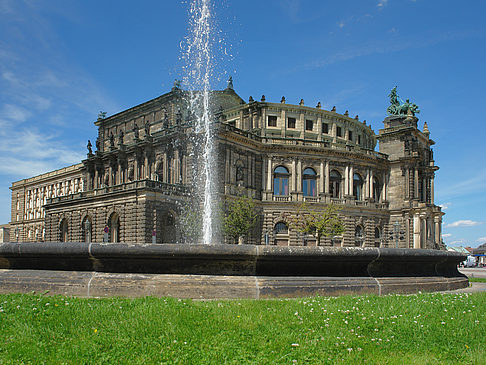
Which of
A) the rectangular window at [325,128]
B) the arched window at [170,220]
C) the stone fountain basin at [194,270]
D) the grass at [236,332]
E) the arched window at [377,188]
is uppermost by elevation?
the rectangular window at [325,128]

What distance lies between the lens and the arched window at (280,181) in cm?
5084

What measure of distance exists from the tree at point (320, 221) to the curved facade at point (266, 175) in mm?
1025

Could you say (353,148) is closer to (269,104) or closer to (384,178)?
(384,178)

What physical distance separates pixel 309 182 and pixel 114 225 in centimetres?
2265

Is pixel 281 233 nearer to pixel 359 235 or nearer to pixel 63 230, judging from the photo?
pixel 359 235

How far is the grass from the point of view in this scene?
486cm

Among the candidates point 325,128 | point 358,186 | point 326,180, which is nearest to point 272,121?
point 325,128

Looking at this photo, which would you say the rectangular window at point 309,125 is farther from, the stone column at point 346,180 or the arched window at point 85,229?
the arched window at point 85,229

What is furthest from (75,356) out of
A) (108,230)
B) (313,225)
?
(313,225)

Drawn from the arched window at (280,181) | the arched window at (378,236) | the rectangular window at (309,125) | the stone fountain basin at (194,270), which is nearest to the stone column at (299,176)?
the arched window at (280,181)

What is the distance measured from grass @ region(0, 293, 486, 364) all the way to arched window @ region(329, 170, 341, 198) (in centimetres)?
4569

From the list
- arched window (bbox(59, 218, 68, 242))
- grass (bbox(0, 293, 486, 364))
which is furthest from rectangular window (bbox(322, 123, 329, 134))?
grass (bbox(0, 293, 486, 364))

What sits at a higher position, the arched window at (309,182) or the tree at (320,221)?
the arched window at (309,182)

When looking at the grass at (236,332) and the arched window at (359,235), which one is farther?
the arched window at (359,235)
